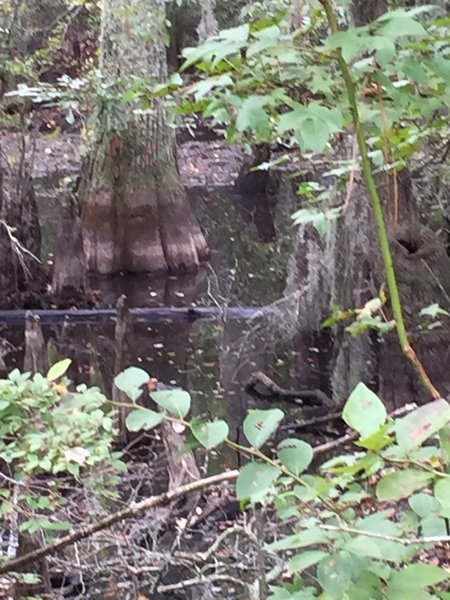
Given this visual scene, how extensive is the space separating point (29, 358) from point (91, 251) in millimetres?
5869

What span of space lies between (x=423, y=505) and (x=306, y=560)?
0.19 m

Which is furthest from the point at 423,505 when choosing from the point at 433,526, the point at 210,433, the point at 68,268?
the point at 68,268

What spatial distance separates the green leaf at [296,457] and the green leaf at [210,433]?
0.24 ft

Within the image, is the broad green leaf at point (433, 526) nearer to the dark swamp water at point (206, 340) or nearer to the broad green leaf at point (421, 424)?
the broad green leaf at point (421, 424)

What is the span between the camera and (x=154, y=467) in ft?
15.4

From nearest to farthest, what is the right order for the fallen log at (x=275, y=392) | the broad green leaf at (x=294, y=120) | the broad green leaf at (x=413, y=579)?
the broad green leaf at (x=413, y=579) → the broad green leaf at (x=294, y=120) → the fallen log at (x=275, y=392)

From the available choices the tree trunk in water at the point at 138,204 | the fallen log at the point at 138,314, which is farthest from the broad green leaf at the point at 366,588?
the tree trunk in water at the point at 138,204

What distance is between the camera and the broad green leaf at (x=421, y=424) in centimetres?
96

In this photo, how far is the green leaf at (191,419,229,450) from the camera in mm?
1081

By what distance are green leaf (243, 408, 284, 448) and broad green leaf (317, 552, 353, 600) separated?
0.15 metres

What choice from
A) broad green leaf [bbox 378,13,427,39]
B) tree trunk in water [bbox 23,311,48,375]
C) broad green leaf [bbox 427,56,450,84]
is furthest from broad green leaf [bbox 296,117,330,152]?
tree trunk in water [bbox 23,311,48,375]

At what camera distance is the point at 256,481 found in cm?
105

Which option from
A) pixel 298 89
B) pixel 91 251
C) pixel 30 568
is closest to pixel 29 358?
pixel 30 568

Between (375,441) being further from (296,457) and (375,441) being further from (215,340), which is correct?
(215,340)
